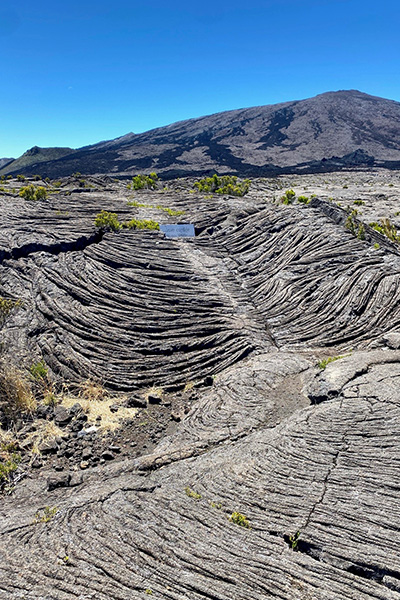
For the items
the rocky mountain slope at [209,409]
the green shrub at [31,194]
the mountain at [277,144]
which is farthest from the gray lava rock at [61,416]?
the mountain at [277,144]

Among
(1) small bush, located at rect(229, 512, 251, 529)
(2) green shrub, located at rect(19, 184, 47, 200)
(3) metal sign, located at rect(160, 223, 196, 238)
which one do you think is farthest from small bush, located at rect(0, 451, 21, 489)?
(2) green shrub, located at rect(19, 184, 47, 200)

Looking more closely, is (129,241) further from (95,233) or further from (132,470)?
(132,470)

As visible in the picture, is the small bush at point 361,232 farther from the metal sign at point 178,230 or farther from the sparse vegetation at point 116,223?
→ the sparse vegetation at point 116,223

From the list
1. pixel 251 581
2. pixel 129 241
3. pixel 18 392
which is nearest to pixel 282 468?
pixel 251 581

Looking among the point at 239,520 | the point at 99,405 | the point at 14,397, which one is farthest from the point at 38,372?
the point at 239,520

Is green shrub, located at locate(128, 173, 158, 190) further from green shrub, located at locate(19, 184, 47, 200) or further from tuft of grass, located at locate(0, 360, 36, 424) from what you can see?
tuft of grass, located at locate(0, 360, 36, 424)
